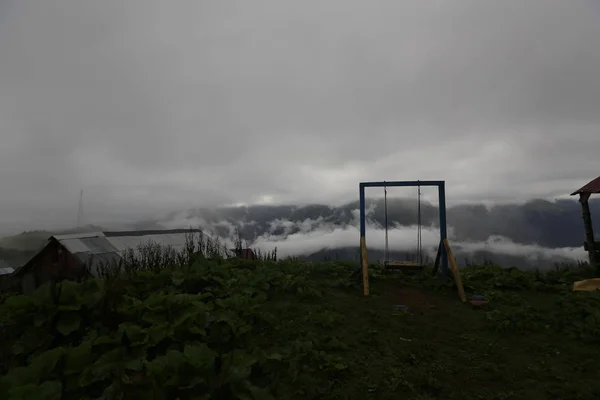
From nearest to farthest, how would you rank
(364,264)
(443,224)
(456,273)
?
1. (456,273)
2. (364,264)
3. (443,224)

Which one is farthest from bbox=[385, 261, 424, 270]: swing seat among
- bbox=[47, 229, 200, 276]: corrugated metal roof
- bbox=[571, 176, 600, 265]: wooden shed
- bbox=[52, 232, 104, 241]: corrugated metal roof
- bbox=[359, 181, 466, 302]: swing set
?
bbox=[52, 232, 104, 241]: corrugated metal roof

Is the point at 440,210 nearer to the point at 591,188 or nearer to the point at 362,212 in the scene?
the point at 362,212

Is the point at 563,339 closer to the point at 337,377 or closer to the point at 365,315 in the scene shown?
the point at 365,315

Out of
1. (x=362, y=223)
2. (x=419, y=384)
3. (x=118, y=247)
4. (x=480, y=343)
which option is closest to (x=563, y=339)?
(x=480, y=343)

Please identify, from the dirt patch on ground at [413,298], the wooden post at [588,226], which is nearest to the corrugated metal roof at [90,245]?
the dirt patch on ground at [413,298]

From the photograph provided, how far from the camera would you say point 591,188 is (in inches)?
420

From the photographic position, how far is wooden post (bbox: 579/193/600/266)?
34.2 feet

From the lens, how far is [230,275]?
661cm

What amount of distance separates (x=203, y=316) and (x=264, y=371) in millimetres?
1164

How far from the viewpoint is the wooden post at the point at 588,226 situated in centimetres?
1042

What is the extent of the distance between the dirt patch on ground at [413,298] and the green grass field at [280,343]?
0.06 m

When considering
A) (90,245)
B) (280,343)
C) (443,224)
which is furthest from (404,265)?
(90,245)

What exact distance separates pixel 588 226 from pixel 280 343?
11769mm

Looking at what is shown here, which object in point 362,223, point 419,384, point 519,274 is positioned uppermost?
point 362,223
